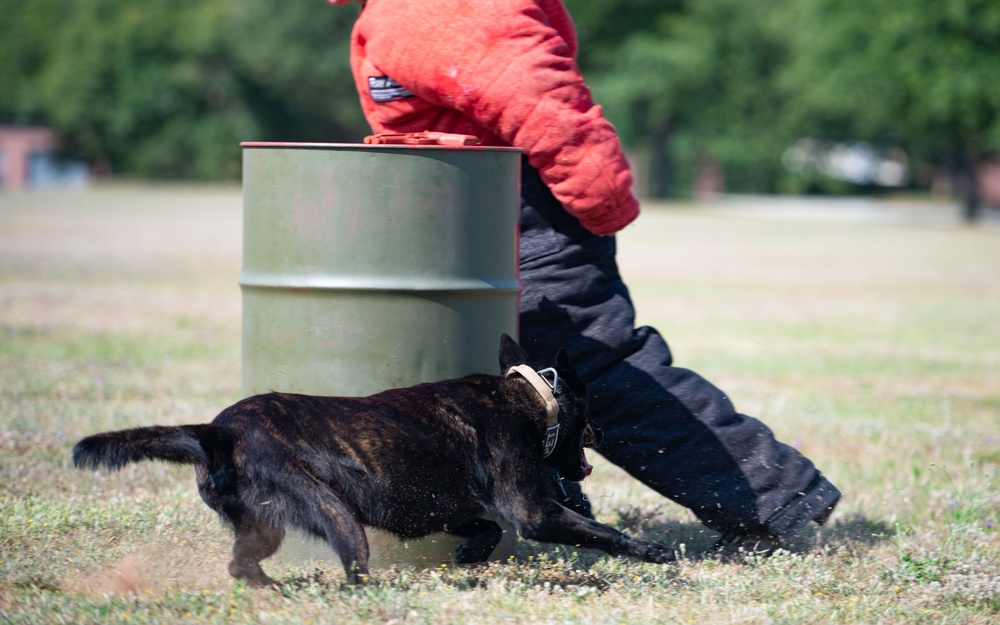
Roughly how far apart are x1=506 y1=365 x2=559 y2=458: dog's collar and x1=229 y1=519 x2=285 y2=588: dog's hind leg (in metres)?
0.88

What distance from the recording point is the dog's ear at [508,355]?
3789 millimetres

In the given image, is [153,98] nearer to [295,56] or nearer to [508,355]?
[295,56]

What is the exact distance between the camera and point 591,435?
3.92 meters

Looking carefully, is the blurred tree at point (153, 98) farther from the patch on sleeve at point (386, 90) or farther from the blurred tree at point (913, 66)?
the patch on sleeve at point (386, 90)

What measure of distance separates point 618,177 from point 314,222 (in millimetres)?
1011

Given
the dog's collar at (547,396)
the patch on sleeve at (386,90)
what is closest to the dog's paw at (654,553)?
the dog's collar at (547,396)

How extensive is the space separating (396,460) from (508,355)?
0.54 meters

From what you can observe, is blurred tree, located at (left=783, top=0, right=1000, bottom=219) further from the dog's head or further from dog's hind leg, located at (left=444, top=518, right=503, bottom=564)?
dog's hind leg, located at (left=444, top=518, right=503, bottom=564)

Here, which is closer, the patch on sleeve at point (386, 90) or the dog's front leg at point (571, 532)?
the dog's front leg at point (571, 532)

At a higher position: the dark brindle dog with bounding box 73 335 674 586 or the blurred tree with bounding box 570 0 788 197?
the blurred tree with bounding box 570 0 788 197

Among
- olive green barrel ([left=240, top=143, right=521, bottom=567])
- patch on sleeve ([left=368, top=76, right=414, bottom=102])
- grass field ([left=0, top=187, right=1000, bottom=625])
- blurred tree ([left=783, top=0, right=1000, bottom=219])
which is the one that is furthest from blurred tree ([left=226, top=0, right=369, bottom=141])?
olive green barrel ([left=240, top=143, right=521, bottom=567])

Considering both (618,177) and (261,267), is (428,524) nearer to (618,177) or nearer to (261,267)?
(261,267)

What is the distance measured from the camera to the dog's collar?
366cm

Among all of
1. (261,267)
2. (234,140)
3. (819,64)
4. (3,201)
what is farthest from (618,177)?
(234,140)
